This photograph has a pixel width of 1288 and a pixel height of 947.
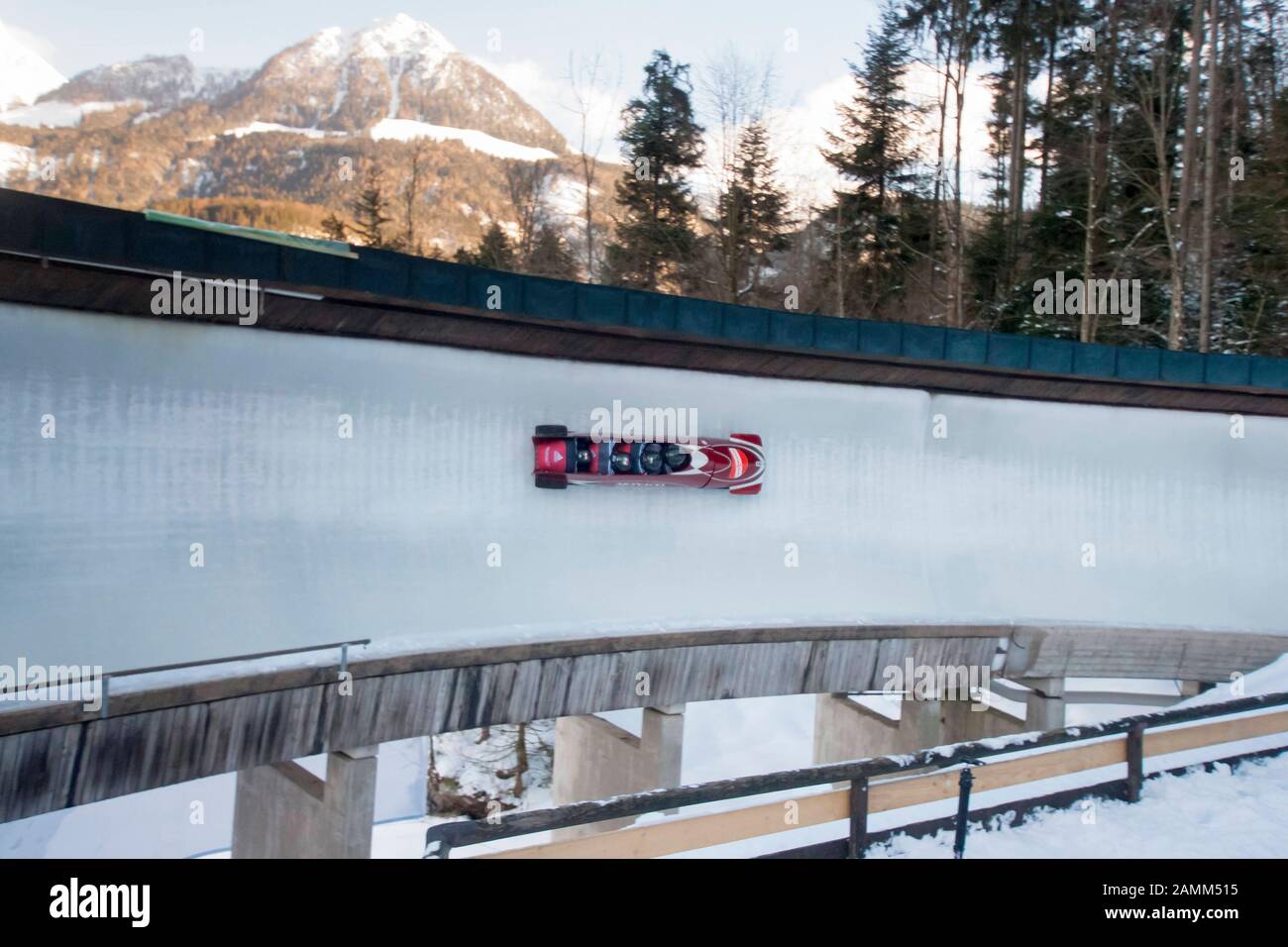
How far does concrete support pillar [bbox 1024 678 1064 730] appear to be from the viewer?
10.4 m

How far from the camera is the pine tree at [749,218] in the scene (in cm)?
2131

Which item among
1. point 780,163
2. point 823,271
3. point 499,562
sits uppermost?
point 780,163

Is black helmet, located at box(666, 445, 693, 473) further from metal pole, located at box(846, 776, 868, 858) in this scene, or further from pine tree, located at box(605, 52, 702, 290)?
pine tree, located at box(605, 52, 702, 290)

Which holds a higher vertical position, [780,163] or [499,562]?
[780,163]

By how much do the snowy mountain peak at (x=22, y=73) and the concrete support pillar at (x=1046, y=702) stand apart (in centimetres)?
12363

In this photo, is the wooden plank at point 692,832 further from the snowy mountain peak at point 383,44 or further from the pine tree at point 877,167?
the snowy mountain peak at point 383,44

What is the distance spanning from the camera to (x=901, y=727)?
10703 millimetres

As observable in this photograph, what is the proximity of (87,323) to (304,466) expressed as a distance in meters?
1.71

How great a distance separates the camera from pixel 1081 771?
5270 mm

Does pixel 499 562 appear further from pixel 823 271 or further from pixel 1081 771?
pixel 823 271

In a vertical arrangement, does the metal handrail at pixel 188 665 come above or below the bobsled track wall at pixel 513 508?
below

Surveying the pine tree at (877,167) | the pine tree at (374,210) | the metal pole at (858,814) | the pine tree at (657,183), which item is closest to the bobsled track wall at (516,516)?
the metal pole at (858,814)
